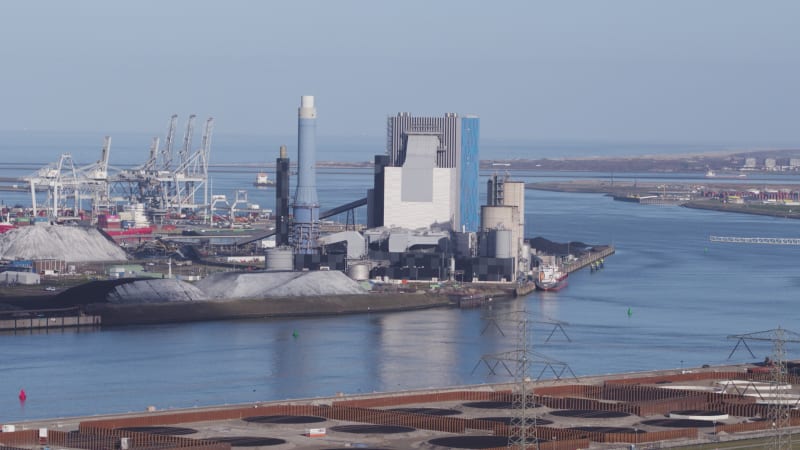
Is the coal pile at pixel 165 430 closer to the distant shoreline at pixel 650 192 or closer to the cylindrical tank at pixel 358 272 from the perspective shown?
the cylindrical tank at pixel 358 272

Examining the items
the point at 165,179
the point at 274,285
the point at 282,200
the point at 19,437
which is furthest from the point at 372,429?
the point at 165,179

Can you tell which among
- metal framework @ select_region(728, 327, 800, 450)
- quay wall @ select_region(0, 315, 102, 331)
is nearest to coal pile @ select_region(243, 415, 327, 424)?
metal framework @ select_region(728, 327, 800, 450)

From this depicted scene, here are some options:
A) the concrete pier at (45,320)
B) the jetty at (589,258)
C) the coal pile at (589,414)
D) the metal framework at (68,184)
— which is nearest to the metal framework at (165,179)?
the metal framework at (68,184)

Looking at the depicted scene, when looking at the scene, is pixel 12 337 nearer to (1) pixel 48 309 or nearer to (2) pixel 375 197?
(1) pixel 48 309

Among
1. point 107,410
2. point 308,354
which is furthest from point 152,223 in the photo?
point 107,410

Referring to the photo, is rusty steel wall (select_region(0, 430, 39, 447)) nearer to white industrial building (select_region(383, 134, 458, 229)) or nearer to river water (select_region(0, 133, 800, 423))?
river water (select_region(0, 133, 800, 423))

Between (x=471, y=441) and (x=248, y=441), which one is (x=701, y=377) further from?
(x=248, y=441)
